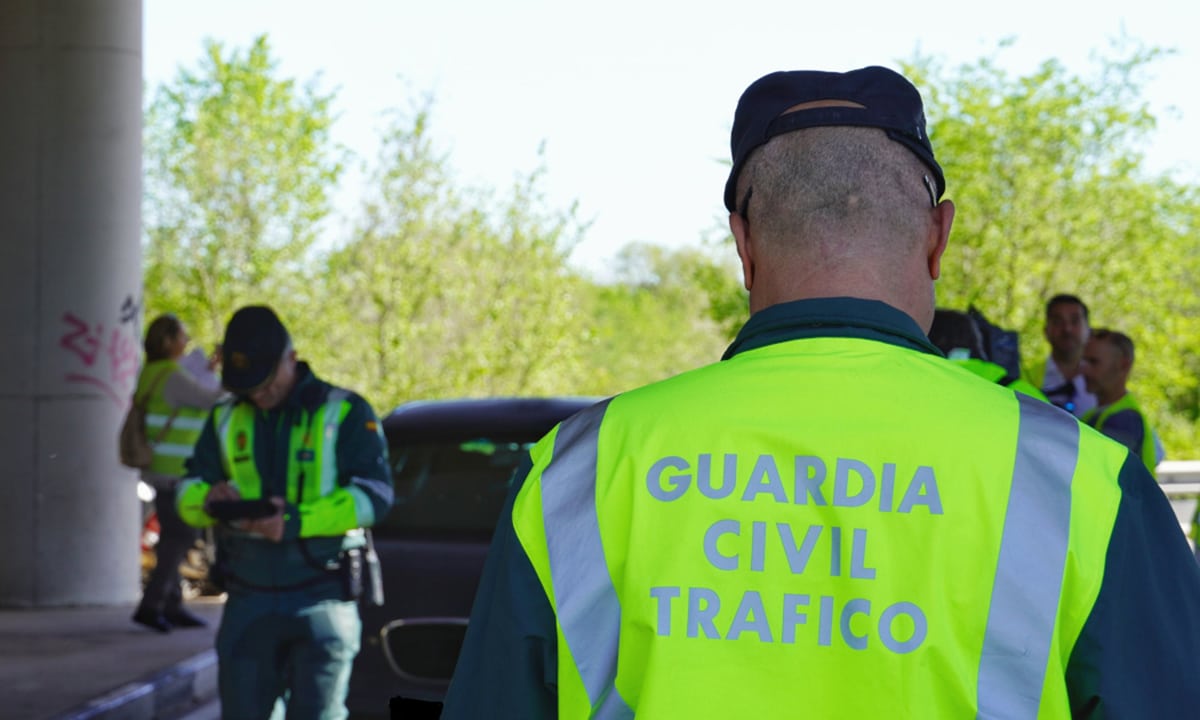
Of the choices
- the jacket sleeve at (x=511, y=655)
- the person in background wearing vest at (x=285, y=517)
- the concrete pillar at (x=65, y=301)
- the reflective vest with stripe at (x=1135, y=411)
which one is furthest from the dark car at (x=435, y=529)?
the concrete pillar at (x=65, y=301)

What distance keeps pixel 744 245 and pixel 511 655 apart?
0.58 m

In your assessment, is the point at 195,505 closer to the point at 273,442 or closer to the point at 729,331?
the point at 273,442

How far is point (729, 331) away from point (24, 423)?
25.9 meters

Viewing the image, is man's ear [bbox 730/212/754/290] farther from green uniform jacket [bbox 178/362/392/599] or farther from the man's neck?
the man's neck

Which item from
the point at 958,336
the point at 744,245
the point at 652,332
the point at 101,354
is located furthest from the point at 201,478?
the point at 652,332

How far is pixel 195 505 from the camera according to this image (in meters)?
5.89

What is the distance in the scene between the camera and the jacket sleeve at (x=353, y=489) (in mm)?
5672

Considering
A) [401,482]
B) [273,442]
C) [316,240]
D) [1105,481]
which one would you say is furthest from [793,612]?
[316,240]

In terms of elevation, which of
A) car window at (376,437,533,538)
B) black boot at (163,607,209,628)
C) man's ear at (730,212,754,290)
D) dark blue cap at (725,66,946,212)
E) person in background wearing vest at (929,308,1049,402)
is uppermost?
dark blue cap at (725,66,946,212)

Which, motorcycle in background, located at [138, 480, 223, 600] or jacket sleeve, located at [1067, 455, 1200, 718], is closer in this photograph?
jacket sleeve, located at [1067, 455, 1200, 718]

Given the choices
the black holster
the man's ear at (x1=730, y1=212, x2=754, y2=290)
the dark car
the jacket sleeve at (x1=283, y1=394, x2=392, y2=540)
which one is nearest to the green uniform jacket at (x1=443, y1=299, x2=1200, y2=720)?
the man's ear at (x1=730, y1=212, x2=754, y2=290)

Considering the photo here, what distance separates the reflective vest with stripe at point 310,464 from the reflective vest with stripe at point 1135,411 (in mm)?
3162

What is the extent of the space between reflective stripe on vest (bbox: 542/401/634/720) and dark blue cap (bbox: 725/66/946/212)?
0.44 metres

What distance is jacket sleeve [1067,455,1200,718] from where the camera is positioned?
1.68 metres
